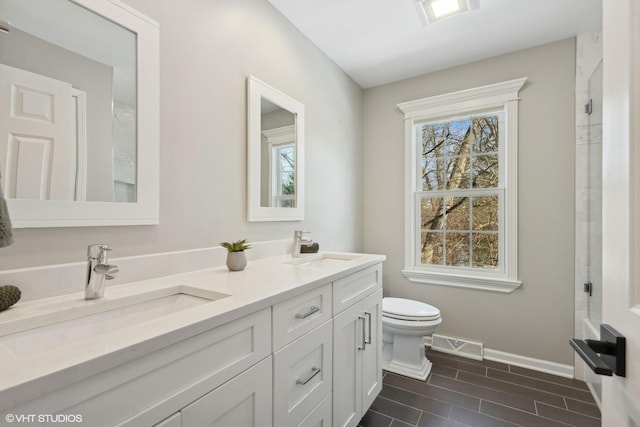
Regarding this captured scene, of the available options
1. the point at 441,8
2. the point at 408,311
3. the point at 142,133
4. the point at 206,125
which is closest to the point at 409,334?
the point at 408,311

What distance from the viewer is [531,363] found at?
2.26m

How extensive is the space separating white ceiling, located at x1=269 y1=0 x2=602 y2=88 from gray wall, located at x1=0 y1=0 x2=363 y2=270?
0.67 feet

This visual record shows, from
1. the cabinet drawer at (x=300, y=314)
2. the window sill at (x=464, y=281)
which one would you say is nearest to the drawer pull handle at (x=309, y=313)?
the cabinet drawer at (x=300, y=314)

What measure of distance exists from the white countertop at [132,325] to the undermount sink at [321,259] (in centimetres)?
31

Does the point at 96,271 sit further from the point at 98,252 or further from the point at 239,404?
the point at 239,404

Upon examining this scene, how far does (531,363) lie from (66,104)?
317cm

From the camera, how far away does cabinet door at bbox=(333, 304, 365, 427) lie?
134 cm

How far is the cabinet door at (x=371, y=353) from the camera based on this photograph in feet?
5.26

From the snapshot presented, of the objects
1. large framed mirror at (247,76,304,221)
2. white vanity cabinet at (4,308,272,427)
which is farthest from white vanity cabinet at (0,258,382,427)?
large framed mirror at (247,76,304,221)

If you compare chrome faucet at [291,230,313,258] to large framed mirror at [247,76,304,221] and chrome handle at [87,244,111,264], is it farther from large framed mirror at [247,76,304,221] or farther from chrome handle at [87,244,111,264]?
chrome handle at [87,244,111,264]

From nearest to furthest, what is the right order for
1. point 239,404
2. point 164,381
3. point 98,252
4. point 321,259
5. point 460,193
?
point 164,381
point 239,404
point 98,252
point 321,259
point 460,193

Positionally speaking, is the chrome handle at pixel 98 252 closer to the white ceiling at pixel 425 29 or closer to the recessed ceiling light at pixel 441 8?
the white ceiling at pixel 425 29

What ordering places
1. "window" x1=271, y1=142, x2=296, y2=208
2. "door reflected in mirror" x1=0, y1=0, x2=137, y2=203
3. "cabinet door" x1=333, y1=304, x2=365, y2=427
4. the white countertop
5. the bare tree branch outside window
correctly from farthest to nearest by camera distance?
the bare tree branch outside window, "window" x1=271, y1=142, x2=296, y2=208, "cabinet door" x1=333, y1=304, x2=365, y2=427, "door reflected in mirror" x1=0, y1=0, x2=137, y2=203, the white countertop

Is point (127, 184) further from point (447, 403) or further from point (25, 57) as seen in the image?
point (447, 403)
